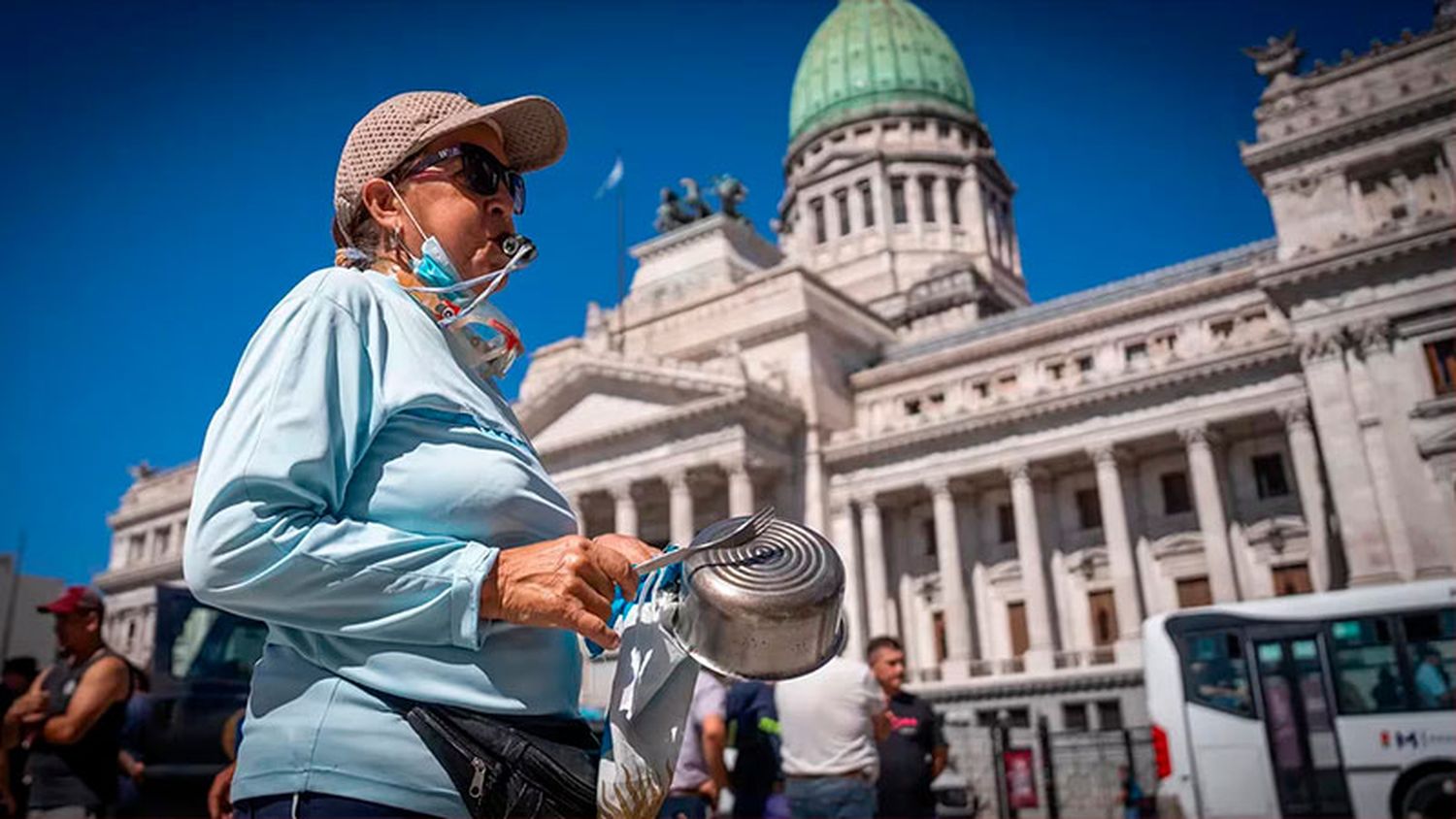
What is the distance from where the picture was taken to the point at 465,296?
6.55 ft

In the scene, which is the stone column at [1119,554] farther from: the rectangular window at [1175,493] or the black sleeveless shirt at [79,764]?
the black sleeveless shirt at [79,764]

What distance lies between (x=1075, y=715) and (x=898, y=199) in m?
33.1

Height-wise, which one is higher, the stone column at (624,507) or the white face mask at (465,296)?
the stone column at (624,507)

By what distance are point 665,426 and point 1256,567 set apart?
59.6 ft

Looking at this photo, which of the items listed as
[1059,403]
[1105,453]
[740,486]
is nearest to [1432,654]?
[1105,453]

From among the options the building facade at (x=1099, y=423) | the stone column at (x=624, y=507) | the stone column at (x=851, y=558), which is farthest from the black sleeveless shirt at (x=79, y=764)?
the stone column at (x=624, y=507)

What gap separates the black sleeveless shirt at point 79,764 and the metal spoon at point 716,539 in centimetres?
599

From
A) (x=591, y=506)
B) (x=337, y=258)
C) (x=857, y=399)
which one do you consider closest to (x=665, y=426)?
(x=591, y=506)

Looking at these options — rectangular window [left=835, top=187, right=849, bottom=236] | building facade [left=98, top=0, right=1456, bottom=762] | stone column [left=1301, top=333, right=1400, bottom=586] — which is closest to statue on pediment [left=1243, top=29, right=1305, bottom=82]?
building facade [left=98, top=0, right=1456, bottom=762]

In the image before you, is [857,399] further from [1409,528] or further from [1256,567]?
[1409,528]

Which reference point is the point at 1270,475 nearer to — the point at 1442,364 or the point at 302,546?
the point at 1442,364

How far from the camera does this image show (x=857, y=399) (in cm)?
3856

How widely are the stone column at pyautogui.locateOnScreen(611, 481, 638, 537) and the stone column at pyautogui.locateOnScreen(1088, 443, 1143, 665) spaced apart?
1472cm

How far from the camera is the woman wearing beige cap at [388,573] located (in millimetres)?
1561
